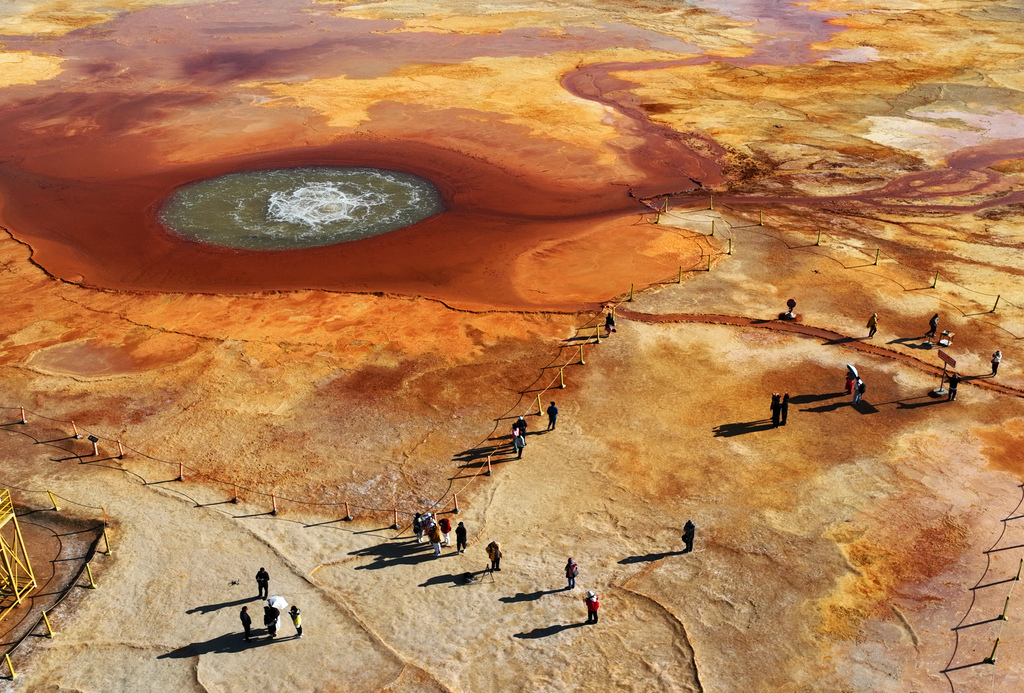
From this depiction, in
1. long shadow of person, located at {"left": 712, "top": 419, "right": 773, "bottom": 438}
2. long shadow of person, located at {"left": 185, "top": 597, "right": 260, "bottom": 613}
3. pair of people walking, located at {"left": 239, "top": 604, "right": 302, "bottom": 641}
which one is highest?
long shadow of person, located at {"left": 712, "top": 419, "right": 773, "bottom": 438}

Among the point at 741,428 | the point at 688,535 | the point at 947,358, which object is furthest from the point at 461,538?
the point at 947,358

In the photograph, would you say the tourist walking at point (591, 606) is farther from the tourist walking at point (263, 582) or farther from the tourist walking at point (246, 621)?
the tourist walking at point (246, 621)

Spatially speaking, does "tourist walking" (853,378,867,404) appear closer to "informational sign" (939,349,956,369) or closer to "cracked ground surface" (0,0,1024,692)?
"cracked ground surface" (0,0,1024,692)

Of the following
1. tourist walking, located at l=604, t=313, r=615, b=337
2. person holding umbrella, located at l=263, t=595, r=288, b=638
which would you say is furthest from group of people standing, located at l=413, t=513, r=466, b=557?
tourist walking, located at l=604, t=313, r=615, b=337

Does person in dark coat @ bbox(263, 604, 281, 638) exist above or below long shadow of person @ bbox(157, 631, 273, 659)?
above

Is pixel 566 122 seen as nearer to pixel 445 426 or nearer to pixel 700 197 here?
pixel 700 197

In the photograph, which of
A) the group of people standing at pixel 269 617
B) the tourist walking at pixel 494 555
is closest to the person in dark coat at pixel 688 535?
the tourist walking at pixel 494 555

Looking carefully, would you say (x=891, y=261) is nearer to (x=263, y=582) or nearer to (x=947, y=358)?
(x=947, y=358)
